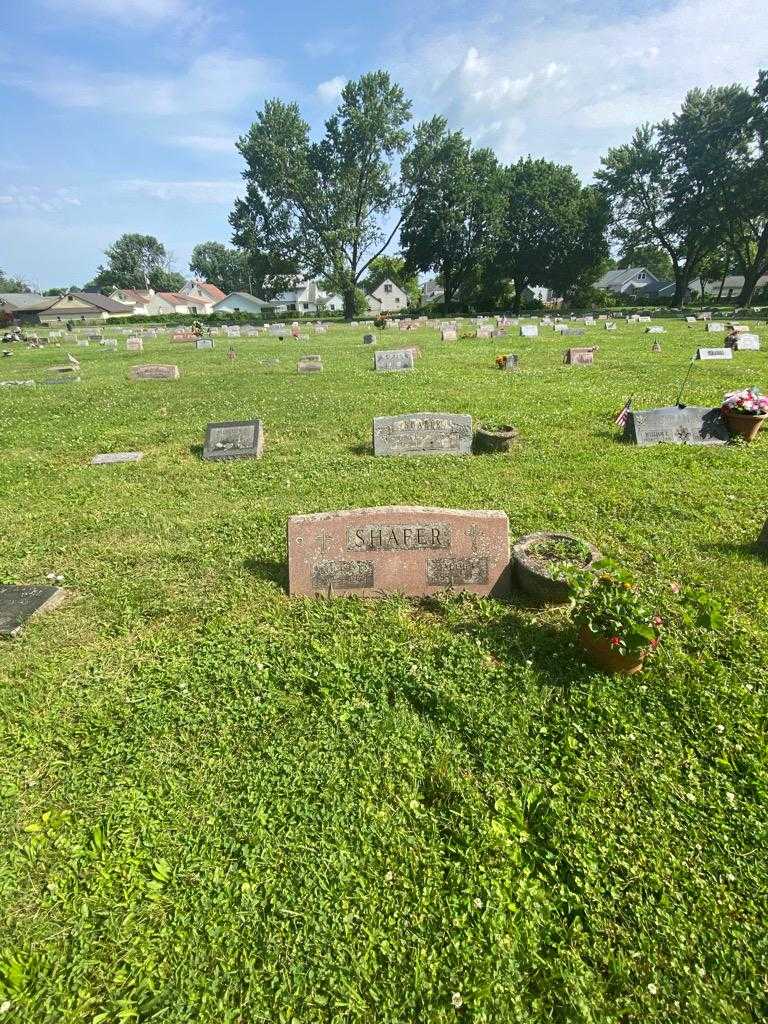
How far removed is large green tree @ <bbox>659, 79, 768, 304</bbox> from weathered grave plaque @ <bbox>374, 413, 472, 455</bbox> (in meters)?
54.1

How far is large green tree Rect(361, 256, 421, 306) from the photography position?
89.1 metres

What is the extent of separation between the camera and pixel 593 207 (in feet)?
183

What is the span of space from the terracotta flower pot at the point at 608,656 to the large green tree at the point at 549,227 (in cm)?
5747

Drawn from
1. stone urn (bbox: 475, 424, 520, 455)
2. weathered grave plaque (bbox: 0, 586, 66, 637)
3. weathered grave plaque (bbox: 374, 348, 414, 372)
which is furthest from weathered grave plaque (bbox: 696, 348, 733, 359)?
weathered grave plaque (bbox: 0, 586, 66, 637)

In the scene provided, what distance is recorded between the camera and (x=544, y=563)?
14.0ft

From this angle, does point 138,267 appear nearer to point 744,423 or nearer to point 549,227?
point 549,227

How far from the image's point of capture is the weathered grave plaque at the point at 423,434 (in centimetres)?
809

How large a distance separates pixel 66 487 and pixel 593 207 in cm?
6482

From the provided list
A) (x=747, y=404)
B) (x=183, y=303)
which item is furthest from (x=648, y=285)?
(x=747, y=404)

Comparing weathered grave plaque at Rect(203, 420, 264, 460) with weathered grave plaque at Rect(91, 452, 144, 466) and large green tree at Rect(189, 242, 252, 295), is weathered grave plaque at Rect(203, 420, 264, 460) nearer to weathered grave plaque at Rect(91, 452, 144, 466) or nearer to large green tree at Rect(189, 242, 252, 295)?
weathered grave plaque at Rect(91, 452, 144, 466)

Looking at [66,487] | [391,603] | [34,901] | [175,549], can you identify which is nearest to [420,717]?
[391,603]

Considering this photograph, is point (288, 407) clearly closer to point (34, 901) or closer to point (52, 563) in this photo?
point (52, 563)

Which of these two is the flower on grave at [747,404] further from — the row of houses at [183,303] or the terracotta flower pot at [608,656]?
the row of houses at [183,303]

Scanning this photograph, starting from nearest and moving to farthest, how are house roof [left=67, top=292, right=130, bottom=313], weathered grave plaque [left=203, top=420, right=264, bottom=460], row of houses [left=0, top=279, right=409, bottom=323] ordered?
1. weathered grave plaque [left=203, top=420, right=264, bottom=460]
2. row of houses [left=0, top=279, right=409, bottom=323]
3. house roof [left=67, top=292, right=130, bottom=313]
